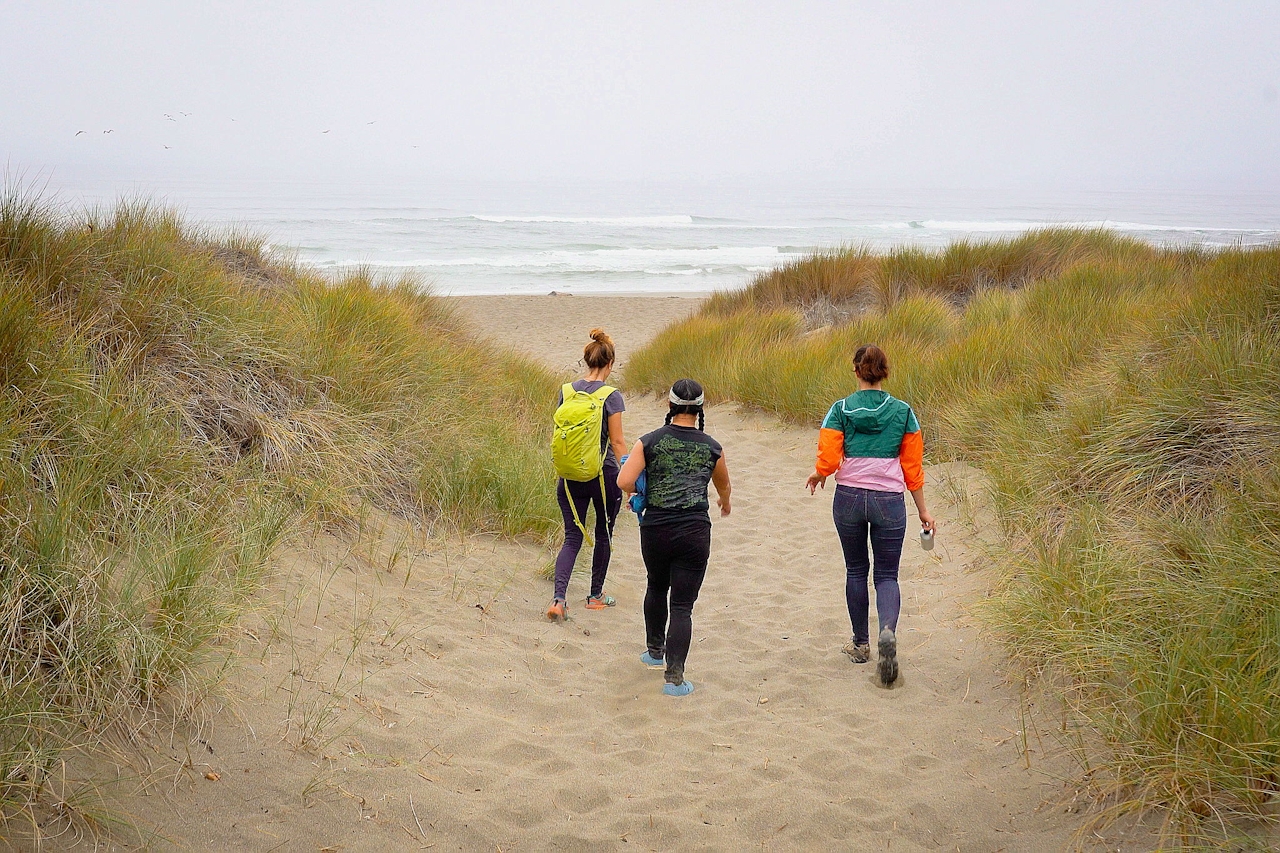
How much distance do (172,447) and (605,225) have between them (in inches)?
1895

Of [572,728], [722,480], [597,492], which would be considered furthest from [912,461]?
[572,728]

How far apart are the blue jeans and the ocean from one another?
6.75 meters

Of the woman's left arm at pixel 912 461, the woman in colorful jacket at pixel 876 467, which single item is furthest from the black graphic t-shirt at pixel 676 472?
the woman's left arm at pixel 912 461

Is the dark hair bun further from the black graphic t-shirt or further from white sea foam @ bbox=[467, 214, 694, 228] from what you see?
white sea foam @ bbox=[467, 214, 694, 228]

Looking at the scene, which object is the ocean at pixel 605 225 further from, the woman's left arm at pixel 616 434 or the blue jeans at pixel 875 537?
the blue jeans at pixel 875 537

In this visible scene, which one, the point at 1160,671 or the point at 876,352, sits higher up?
the point at 876,352

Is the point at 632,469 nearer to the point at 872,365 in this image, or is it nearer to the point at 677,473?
the point at 677,473

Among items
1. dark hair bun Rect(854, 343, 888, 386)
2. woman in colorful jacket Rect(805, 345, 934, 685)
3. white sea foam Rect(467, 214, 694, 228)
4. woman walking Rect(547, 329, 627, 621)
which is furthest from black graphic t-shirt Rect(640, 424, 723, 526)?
white sea foam Rect(467, 214, 694, 228)

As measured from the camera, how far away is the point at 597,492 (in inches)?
208

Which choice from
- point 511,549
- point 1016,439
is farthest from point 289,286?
point 1016,439

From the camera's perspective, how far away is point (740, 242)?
4578cm

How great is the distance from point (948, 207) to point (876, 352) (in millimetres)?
78152

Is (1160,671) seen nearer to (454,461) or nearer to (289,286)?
(454,461)

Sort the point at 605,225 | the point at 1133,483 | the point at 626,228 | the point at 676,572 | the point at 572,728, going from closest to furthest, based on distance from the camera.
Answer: the point at 572,728
the point at 676,572
the point at 1133,483
the point at 626,228
the point at 605,225
